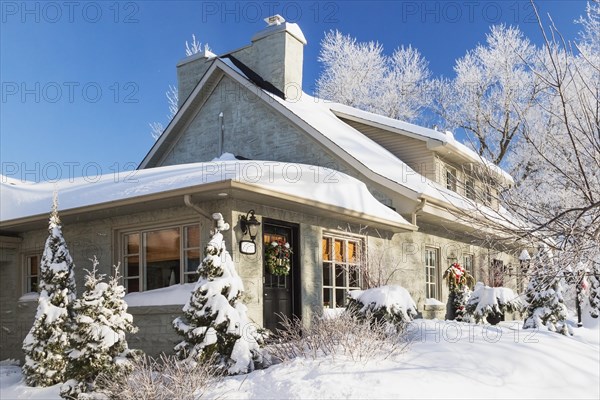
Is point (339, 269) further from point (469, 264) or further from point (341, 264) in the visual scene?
point (469, 264)

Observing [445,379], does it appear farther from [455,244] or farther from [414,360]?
[455,244]

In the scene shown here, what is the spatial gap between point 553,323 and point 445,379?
7.52 meters

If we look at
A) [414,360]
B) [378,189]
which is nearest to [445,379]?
[414,360]

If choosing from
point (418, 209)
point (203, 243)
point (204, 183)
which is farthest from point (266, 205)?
point (418, 209)

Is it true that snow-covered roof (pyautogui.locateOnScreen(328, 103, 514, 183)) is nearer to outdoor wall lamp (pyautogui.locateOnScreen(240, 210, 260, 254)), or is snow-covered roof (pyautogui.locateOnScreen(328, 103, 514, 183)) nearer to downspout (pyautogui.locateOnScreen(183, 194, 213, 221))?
outdoor wall lamp (pyautogui.locateOnScreen(240, 210, 260, 254))

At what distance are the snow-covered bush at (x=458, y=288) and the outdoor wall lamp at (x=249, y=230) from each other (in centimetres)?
700

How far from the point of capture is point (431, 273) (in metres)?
14.5

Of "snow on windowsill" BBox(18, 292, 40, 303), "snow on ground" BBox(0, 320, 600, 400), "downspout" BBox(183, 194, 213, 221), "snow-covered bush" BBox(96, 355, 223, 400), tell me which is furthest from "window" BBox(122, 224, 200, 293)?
"snow-covered bush" BBox(96, 355, 223, 400)

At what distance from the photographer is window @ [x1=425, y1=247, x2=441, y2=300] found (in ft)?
46.8

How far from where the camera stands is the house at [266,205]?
896 cm

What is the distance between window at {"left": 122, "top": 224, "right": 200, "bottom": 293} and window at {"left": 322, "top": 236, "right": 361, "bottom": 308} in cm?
267

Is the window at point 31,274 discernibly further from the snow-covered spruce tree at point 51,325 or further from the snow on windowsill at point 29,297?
the snow-covered spruce tree at point 51,325

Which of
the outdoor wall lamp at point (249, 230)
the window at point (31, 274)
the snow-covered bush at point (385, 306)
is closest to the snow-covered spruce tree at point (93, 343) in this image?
the outdoor wall lamp at point (249, 230)

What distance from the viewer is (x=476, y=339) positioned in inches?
350
